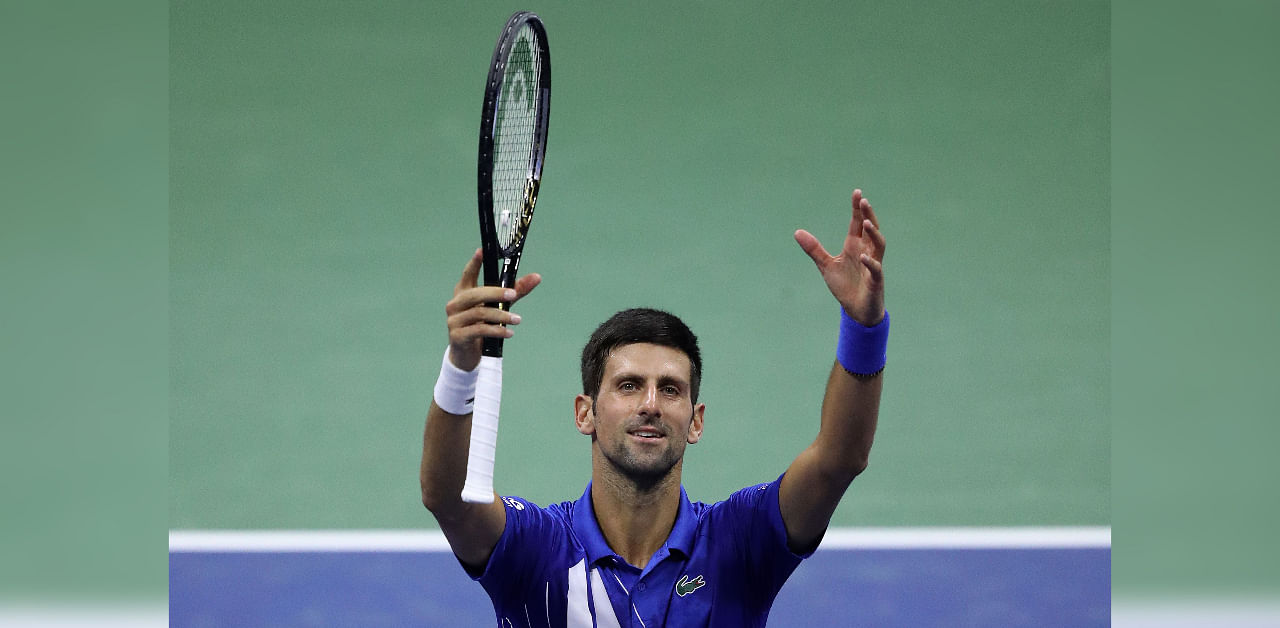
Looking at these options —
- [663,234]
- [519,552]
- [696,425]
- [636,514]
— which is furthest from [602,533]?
[663,234]

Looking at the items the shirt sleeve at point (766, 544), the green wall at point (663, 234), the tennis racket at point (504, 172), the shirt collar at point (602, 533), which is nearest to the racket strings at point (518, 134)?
the tennis racket at point (504, 172)

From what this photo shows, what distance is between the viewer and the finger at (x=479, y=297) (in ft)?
6.68

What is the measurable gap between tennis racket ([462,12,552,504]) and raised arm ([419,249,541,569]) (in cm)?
3

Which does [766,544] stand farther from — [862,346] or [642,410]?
[862,346]

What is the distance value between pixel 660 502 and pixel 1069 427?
3032mm

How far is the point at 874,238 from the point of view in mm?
2254

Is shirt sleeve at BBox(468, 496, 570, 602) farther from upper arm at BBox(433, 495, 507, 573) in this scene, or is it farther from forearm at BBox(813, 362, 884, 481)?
forearm at BBox(813, 362, 884, 481)

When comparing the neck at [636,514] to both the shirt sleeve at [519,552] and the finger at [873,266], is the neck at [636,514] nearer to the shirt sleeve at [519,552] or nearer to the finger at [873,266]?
the shirt sleeve at [519,552]

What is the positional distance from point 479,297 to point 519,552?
2.03 ft

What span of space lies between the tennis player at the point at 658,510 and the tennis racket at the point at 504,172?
0.21 m

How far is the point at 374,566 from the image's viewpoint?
4957 mm

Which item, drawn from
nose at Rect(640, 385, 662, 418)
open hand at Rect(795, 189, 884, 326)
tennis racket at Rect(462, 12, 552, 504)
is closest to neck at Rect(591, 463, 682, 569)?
nose at Rect(640, 385, 662, 418)

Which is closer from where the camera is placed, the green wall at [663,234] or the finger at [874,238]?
Answer: the finger at [874,238]
